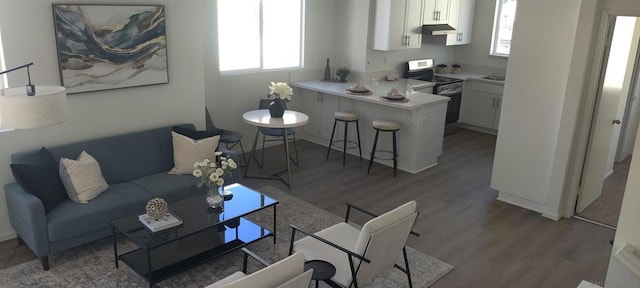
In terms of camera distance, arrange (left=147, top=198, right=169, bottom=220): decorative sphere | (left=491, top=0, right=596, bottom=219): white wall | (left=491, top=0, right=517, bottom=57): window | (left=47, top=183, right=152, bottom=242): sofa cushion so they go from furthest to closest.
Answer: (left=491, top=0, right=517, bottom=57): window < (left=491, top=0, right=596, bottom=219): white wall < (left=47, top=183, right=152, bottom=242): sofa cushion < (left=147, top=198, right=169, bottom=220): decorative sphere

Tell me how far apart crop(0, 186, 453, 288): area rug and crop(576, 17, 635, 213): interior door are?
2.07 m

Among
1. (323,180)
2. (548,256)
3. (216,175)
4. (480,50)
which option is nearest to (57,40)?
(216,175)

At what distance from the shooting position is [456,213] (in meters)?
5.07

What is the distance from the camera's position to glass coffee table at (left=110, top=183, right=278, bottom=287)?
3471mm

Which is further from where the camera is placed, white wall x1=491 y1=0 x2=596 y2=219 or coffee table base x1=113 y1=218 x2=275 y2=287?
white wall x1=491 y1=0 x2=596 y2=219

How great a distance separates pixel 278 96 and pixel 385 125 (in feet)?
4.56

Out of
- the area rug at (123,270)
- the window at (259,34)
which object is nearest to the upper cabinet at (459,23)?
the window at (259,34)

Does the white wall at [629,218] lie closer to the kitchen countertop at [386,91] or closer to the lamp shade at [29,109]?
the kitchen countertop at [386,91]

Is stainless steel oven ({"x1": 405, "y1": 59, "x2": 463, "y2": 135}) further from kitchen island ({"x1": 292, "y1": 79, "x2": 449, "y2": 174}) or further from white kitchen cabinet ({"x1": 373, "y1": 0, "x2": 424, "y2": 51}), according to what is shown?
kitchen island ({"x1": 292, "y1": 79, "x2": 449, "y2": 174})

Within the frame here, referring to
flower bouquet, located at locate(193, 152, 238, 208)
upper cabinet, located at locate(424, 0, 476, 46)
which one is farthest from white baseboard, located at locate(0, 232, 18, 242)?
upper cabinet, located at locate(424, 0, 476, 46)

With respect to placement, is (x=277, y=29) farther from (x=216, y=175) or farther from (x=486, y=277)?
(x=486, y=277)

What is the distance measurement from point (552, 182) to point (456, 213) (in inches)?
38.9

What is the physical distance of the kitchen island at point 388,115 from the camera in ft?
20.0

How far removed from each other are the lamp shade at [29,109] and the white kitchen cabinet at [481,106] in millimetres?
6728
